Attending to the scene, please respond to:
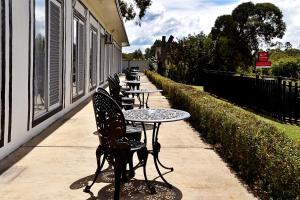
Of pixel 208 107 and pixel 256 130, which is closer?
pixel 256 130

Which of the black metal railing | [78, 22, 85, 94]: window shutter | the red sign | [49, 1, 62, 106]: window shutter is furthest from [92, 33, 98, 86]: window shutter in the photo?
[49, 1, 62, 106]: window shutter

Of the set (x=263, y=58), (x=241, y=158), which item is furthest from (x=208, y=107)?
(x=263, y=58)

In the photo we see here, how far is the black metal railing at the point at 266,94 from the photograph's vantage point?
382 inches

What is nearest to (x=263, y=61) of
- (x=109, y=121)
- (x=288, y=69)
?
(x=109, y=121)

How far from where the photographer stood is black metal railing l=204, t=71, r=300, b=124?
9711mm

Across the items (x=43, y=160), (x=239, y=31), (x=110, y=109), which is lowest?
(x=43, y=160)

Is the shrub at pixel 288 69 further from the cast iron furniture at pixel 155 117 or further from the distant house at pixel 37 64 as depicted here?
the cast iron furniture at pixel 155 117

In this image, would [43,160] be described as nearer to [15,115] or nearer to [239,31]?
[15,115]

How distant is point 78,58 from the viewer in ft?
37.8

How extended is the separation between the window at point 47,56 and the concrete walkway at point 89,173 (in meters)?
0.86

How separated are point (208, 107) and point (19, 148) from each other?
3049mm

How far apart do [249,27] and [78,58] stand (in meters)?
44.7

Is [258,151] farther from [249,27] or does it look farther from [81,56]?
[249,27]

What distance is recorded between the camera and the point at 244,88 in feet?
42.7
